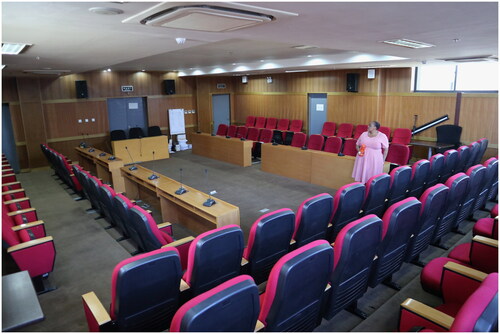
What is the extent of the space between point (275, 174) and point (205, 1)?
761 centimetres

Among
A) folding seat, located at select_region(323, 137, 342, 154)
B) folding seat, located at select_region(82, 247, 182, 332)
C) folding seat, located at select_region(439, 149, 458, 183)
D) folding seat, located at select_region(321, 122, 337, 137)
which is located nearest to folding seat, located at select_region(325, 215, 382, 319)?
folding seat, located at select_region(82, 247, 182, 332)

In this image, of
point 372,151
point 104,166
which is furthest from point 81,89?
point 372,151

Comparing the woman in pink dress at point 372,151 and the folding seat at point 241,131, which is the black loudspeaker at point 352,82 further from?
the woman in pink dress at point 372,151

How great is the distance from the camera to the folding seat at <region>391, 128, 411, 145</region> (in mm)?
10602

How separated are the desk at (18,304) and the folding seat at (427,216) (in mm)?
3653

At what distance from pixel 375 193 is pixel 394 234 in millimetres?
1654

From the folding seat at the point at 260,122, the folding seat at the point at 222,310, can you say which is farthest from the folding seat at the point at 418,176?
the folding seat at the point at 260,122

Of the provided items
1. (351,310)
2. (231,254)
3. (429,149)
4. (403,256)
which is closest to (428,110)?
(429,149)

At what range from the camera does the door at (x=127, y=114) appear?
1370 centimetres

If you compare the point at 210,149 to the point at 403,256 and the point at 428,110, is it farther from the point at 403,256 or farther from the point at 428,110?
the point at 403,256

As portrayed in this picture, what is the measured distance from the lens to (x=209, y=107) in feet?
52.9

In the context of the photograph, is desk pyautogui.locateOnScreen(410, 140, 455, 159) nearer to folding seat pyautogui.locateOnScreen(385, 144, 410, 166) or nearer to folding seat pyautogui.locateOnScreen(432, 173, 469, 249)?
folding seat pyautogui.locateOnScreen(385, 144, 410, 166)

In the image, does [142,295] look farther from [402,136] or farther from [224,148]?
[402,136]

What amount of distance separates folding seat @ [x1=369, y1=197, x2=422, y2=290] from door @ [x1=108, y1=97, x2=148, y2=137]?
12.6 metres
